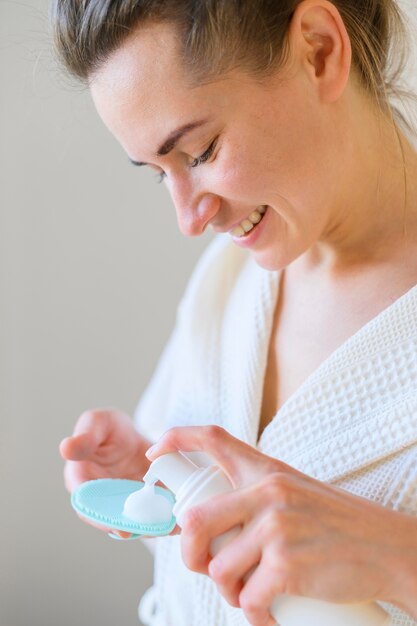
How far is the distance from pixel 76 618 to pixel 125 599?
3.5 inches

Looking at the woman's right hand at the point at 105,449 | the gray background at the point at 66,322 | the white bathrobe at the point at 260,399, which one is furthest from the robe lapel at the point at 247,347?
the gray background at the point at 66,322

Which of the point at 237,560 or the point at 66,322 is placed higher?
the point at 66,322

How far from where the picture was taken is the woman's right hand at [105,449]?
90 centimetres

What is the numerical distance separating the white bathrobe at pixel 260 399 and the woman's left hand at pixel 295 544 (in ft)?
0.46

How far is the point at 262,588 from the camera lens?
21.6 inches

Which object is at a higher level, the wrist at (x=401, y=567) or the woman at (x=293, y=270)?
the woman at (x=293, y=270)

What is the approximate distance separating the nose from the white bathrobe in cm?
18

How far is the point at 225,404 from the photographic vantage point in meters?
0.96

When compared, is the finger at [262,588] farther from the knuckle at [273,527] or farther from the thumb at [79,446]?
the thumb at [79,446]

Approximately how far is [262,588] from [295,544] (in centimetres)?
4

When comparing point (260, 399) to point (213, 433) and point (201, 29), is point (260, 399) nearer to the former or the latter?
point (213, 433)

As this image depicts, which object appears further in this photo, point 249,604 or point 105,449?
point 105,449

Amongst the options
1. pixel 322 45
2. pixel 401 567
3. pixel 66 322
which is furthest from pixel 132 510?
pixel 66 322

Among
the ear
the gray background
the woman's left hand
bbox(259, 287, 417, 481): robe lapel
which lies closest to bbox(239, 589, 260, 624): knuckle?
the woman's left hand
